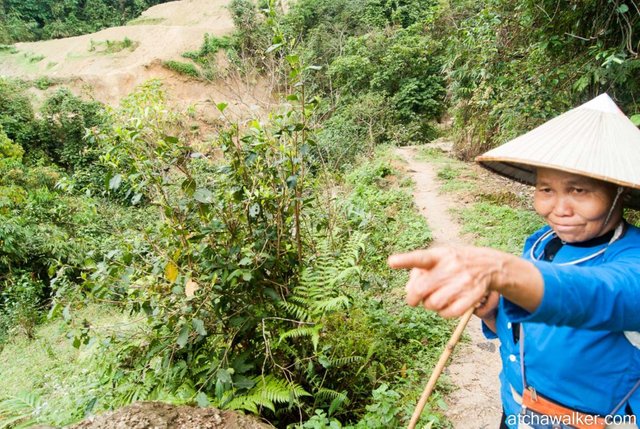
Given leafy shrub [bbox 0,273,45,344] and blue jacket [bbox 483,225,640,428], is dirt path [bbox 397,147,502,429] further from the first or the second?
leafy shrub [bbox 0,273,45,344]

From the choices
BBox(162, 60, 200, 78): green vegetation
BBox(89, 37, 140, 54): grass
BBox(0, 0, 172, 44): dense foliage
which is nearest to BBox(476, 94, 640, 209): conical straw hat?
BBox(162, 60, 200, 78): green vegetation

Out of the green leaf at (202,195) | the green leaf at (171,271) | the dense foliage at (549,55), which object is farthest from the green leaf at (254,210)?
the dense foliage at (549,55)

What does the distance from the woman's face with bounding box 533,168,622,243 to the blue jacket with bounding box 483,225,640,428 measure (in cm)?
5

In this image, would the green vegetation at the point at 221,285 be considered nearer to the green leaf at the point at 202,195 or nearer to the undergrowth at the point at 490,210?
the green leaf at the point at 202,195

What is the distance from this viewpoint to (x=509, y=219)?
21.0ft

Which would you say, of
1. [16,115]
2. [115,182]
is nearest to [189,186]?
[115,182]

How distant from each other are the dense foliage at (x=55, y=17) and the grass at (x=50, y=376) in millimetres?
27203

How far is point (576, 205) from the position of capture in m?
1.04

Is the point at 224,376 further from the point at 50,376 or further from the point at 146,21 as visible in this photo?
the point at 146,21

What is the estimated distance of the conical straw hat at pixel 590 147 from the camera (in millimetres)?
931

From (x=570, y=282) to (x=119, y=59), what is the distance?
27.4 meters

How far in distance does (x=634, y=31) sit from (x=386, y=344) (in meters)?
3.88

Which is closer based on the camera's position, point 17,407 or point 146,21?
point 17,407

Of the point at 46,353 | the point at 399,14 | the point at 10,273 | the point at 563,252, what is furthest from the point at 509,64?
the point at 399,14
